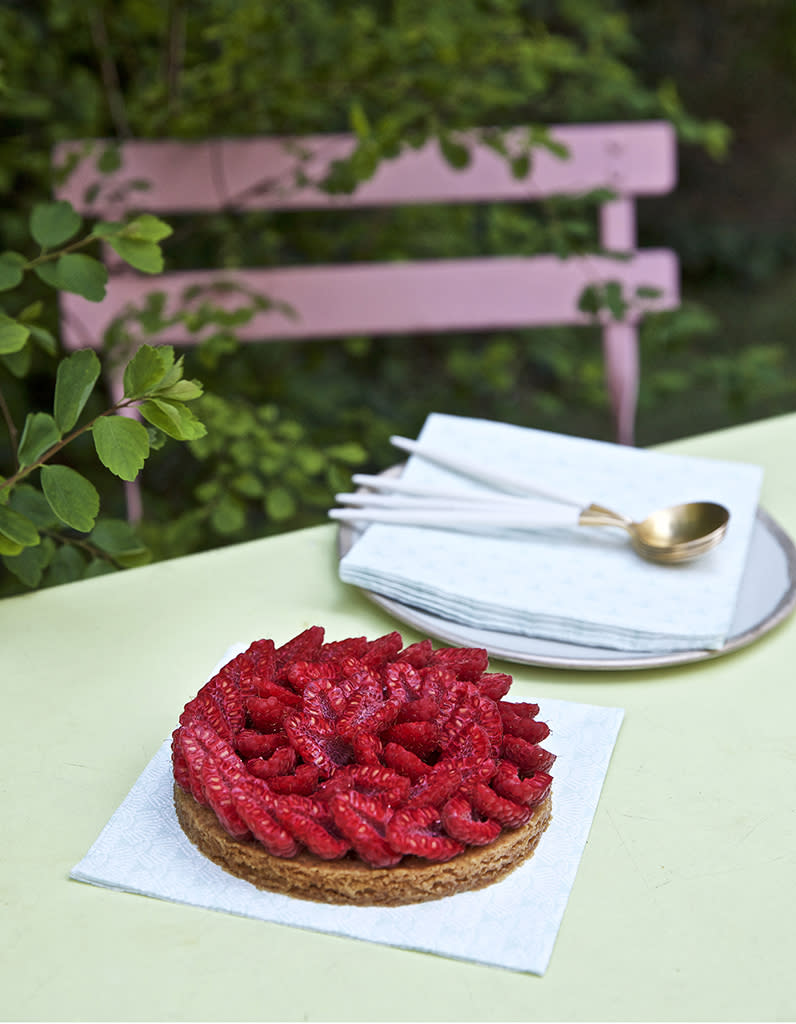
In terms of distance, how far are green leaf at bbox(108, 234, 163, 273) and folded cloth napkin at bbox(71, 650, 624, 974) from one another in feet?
1.36

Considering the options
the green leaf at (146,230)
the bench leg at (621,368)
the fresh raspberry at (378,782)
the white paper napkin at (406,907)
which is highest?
the green leaf at (146,230)

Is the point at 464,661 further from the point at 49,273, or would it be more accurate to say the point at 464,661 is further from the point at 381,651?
the point at 49,273

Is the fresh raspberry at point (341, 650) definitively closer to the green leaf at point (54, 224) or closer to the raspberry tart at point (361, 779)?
the raspberry tart at point (361, 779)

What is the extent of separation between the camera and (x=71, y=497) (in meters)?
0.77

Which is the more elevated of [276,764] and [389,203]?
[276,764]

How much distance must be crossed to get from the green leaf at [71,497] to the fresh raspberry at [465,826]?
12.0 inches

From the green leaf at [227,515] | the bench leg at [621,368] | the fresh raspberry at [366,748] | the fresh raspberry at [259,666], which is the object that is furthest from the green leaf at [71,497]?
the bench leg at [621,368]

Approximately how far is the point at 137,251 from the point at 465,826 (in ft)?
1.80

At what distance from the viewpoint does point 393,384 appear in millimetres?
2775

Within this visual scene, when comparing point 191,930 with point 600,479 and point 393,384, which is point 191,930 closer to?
point 600,479

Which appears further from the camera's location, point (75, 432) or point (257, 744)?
point (75, 432)

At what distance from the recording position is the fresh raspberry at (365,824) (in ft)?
2.01

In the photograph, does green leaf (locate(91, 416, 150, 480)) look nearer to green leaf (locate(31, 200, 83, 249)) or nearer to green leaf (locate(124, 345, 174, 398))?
green leaf (locate(124, 345, 174, 398))

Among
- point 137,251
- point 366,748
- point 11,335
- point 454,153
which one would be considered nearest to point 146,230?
point 137,251
